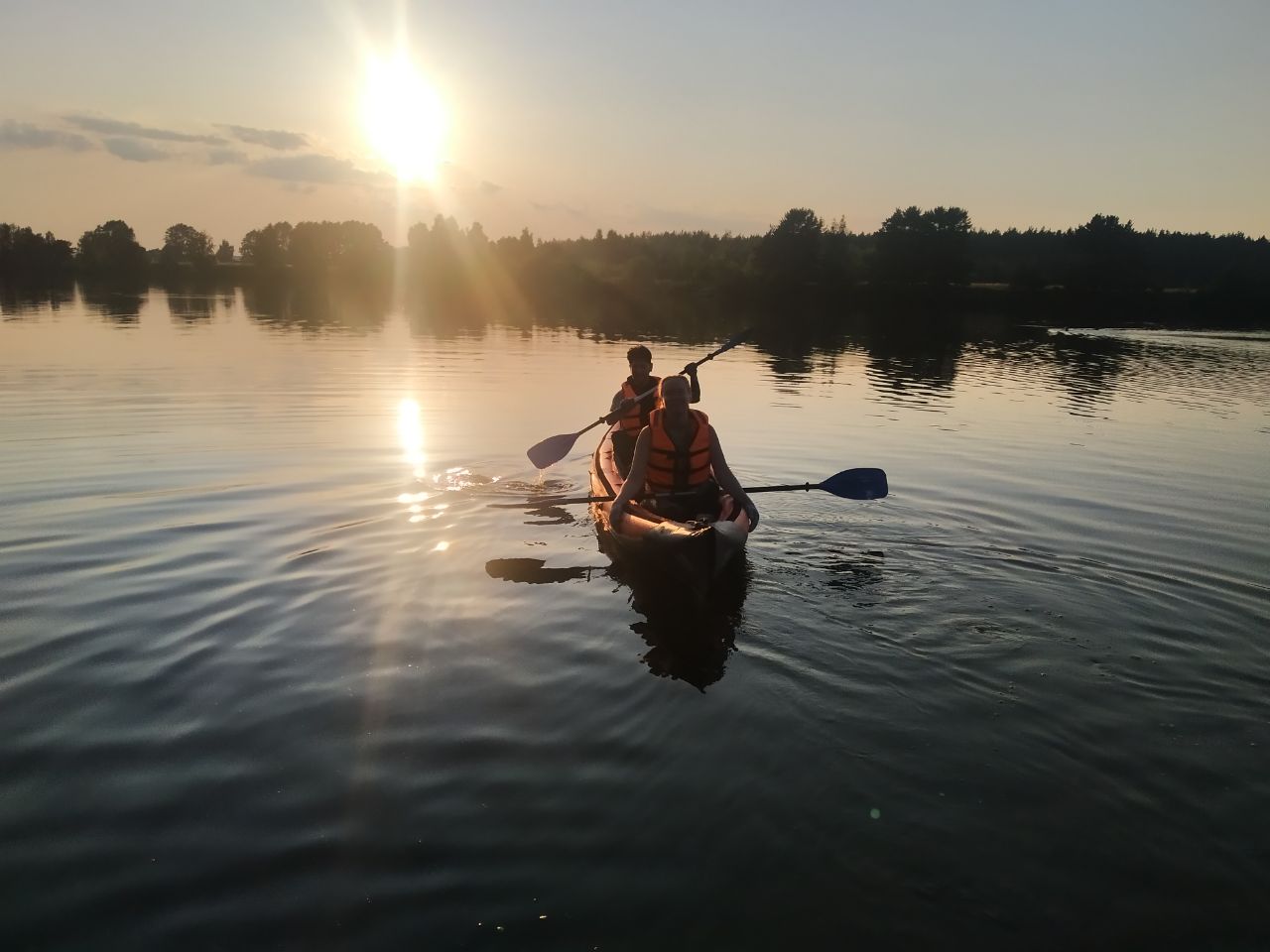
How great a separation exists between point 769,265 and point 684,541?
81.2 m

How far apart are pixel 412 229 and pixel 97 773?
15186cm

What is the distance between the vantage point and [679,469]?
8.22 m

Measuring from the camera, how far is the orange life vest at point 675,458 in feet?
26.7

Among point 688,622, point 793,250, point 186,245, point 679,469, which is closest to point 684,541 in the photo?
point 688,622

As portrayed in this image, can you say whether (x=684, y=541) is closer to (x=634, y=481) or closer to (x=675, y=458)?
(x=634, y=481)

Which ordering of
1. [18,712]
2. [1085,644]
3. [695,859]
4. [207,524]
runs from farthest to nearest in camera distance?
[207,524] → [1085,644] → [18,712] → [695,859]

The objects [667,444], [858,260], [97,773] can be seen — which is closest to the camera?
[97,773]

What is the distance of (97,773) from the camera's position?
4.34 metres

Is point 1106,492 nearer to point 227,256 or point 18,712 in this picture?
point 18,712

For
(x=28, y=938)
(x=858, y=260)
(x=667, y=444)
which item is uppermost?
(x=858, y=260)

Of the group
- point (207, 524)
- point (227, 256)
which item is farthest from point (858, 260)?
point (227, 256)

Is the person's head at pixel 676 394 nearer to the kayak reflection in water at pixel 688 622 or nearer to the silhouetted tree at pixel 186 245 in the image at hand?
the kayak reflection in water at pixel 688 622

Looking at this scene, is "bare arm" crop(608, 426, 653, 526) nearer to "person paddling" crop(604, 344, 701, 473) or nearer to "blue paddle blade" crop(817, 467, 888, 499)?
"blue paddle blade" crop(817, 467, 888, 499)

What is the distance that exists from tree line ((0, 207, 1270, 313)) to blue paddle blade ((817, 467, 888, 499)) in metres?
62.2
